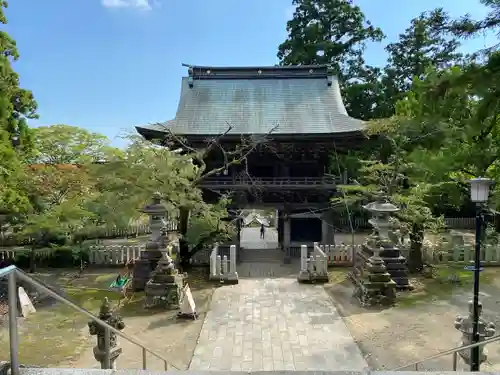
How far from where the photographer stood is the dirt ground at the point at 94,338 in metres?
7.91

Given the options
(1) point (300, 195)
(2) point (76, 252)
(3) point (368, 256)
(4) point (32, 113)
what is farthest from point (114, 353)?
(4) point (32, 113)

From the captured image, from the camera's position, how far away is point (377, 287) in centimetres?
1130

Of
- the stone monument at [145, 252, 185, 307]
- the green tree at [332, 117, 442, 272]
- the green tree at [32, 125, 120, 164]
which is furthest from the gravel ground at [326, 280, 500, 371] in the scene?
the green tree at [32, 125, 120, 164]

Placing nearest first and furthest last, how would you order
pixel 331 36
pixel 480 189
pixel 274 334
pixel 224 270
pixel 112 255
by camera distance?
1. pixel 480 189
2. pixel 274 334
3. pixel 224 270
4. pixel 112 255
5. pixel 331 36

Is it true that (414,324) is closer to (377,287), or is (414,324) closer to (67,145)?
(377,287)

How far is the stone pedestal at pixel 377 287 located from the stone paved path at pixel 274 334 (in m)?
1.08

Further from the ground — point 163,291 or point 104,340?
point 104,340

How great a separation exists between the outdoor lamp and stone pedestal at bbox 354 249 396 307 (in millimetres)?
5389

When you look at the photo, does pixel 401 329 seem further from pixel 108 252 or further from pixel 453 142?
pixel 108 252

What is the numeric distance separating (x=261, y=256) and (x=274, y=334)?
32.7ft

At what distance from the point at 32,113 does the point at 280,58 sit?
2694cm

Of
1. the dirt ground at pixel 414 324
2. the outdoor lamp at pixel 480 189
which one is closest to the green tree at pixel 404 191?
the dirt ground at pixel 414 324

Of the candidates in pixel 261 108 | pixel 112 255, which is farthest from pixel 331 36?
pixel 112 255

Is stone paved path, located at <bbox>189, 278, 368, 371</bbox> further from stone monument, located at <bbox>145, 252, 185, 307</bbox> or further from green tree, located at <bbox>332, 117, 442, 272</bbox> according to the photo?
green tree, located at <bbox>332, 117, 442, 272</bbox>
